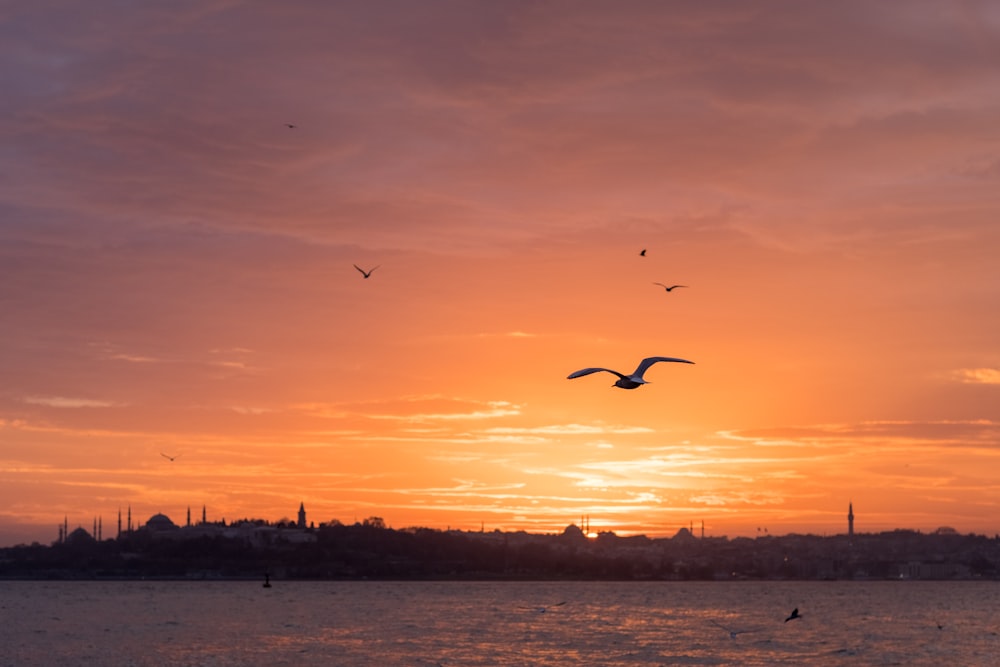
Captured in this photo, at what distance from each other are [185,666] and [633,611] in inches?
3253

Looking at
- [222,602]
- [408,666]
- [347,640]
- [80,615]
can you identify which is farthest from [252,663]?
[222,602]

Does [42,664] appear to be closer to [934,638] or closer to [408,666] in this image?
[408,666]

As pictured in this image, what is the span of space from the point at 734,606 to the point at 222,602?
2852 inches

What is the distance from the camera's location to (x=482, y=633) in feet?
379

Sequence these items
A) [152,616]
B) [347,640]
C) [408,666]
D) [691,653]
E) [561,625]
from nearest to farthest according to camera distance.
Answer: [408,666] → [691,653] → [347,640] → [561,625] → [152,616]

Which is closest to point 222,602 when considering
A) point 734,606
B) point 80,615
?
point 80,615

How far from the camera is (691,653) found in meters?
97.6

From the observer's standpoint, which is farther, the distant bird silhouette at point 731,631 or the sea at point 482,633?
the distant bird silhouette at point 731,631

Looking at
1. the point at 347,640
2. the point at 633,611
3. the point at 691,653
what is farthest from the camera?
the point at 633,611

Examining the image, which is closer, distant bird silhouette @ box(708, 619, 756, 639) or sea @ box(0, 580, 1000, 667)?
sea @ box(0, 580, 1000, 667)

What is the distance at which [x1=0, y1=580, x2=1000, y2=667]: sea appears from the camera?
9419 cm

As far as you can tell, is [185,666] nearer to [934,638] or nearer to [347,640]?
[347,640]

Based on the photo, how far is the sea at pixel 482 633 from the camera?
94188 mm

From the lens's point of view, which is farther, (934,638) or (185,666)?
(934,638)
